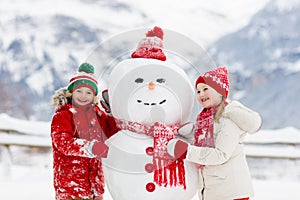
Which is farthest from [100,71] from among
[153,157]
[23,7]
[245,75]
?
[23,7]

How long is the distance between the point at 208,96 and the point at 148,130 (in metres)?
0.24

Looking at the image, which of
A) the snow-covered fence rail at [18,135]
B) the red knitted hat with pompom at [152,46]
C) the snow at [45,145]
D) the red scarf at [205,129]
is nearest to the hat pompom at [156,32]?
the red knitted hat with pompom at [152,46]

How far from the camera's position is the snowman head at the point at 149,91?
143cm

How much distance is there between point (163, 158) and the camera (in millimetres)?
1437

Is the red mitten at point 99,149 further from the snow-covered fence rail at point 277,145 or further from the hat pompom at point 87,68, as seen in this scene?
the snow-covered fence rail at point 277,145

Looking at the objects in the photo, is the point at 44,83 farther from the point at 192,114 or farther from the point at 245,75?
the point at 192,114

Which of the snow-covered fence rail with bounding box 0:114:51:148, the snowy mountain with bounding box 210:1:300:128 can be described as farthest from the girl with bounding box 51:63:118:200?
the snowy mountain with bounding box 210:1:300:128

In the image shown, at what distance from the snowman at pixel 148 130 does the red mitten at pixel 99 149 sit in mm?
26

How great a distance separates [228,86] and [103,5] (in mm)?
9474

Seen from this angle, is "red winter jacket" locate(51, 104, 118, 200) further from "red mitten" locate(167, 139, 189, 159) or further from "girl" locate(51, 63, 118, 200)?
"red mitten" locate(167, 139, 189, 159)

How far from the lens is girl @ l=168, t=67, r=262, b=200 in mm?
1394

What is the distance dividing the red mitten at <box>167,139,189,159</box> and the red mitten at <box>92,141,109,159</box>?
0.21m

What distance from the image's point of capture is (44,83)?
881cm

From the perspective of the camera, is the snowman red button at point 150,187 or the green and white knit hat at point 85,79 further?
the green and white knit hat at point 85,79
